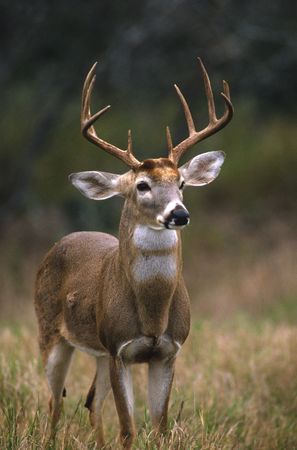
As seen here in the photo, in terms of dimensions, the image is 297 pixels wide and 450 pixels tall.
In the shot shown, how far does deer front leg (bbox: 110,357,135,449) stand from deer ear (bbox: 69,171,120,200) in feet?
3.27

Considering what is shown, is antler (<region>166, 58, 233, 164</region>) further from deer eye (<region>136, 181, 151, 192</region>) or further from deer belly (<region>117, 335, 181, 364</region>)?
deer belly (<region>117, 335, 181, 364</region>)

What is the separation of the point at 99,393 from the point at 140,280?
4.66 ft

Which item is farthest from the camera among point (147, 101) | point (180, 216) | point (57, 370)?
point (147, 101)

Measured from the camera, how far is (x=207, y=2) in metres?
16.9

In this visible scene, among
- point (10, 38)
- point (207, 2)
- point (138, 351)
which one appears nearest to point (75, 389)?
point (138, 351)

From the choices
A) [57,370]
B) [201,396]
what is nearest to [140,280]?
[57,370]

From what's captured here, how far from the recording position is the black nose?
590 centimetres

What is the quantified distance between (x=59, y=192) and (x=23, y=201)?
2.12 metres

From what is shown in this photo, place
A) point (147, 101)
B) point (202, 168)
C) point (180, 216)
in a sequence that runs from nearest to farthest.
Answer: point (180, 216) < point (202, 168) < point (147, 101)

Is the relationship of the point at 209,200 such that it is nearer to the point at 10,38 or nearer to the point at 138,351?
the point at 10,38

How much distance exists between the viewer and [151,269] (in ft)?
20.8

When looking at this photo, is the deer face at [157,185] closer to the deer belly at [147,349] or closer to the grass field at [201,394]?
the deer belly at [147,349]

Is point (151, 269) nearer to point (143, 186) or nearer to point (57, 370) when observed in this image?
point (143, 186)

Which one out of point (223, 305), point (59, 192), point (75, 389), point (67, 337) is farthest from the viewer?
point (59, 192)
